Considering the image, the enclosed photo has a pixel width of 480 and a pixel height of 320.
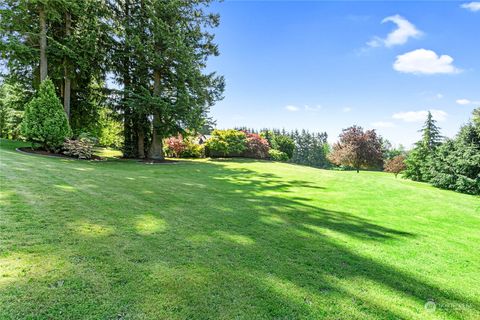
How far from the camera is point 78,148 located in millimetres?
13078

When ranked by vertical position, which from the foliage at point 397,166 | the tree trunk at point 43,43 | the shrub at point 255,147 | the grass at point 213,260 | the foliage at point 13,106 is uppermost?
the tree trunk at point 43,43

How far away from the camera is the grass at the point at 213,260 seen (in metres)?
2.17

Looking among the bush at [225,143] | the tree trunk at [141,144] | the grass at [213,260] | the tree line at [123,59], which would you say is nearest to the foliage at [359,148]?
the bush at [225,143]

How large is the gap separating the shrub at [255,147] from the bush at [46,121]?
1669cm

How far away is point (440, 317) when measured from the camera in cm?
245

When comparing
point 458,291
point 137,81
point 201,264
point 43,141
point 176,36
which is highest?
point 176,36

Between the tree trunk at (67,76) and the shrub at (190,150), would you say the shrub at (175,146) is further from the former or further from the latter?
the tree trunk at (67,76)

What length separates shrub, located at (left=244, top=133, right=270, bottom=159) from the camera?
1059 inches

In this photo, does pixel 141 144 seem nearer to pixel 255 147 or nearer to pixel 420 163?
pixel 255 147

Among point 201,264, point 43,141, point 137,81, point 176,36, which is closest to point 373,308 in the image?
point 201,264

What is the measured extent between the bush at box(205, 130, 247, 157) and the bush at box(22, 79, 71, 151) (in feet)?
42.2

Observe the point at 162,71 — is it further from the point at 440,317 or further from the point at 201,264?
the point at 440,317

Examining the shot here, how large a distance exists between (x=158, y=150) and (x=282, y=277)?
52.9 feet

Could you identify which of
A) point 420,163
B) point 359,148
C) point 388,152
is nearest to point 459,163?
point 420,163
